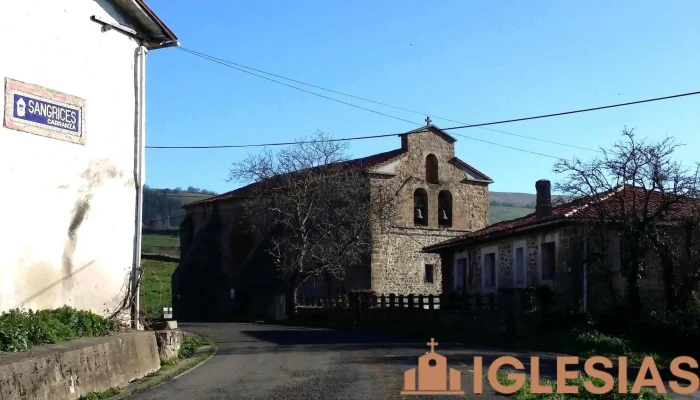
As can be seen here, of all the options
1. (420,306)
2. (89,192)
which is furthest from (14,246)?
(420,306)

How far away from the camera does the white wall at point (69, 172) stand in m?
14.2

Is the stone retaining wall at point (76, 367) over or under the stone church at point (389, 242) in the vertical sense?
under

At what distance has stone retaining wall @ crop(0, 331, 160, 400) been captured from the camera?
9.97 m

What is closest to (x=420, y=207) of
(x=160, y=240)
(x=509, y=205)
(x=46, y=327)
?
(x=160, y=240)

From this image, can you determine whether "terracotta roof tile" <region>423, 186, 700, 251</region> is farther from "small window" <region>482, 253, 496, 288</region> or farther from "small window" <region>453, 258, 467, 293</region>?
"small window" <region>453, 258, 467, 293</region>

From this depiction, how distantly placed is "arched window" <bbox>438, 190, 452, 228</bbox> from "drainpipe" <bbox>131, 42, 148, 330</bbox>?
1266 inches

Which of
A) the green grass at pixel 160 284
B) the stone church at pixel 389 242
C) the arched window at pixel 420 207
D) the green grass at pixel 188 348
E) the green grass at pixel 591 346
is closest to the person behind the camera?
the green grass at pixel 188 348

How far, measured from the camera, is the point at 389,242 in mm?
45094

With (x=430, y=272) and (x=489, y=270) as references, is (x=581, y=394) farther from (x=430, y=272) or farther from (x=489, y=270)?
(x=430, y=272)

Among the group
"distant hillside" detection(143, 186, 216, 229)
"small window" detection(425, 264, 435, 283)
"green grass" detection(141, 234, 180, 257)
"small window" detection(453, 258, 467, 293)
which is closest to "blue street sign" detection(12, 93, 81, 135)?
"small window" detection(453, 258, 467, 293)

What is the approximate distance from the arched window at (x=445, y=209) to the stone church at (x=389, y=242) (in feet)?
0.18

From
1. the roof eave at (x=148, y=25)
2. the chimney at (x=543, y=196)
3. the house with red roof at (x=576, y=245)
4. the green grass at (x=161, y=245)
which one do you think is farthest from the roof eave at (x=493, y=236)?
the green grass at (x=161, y=245)

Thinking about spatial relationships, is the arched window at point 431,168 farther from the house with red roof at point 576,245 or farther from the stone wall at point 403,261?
the house with red roof at point 576,245

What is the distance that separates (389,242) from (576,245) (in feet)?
65.0
